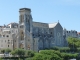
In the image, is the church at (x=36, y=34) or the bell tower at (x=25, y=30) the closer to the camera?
the bell tower at (x=25, y=30)

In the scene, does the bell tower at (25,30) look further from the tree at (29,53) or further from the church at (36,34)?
the tree at (29,53)

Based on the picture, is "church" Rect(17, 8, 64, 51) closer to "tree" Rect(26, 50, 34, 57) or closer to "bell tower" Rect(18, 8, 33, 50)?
"bell tower" Rect(18, 8, 33, 50)

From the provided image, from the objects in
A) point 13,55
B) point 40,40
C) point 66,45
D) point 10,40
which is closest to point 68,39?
point 66,45

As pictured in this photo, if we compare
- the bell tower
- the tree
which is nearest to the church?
the bell tower

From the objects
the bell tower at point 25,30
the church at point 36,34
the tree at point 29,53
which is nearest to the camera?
the tree at point 29,53

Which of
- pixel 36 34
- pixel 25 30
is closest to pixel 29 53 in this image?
pixel 25 30

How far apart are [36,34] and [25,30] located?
19.0ft

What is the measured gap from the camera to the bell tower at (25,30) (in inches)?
3568

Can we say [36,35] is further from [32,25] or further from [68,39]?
[68,39]

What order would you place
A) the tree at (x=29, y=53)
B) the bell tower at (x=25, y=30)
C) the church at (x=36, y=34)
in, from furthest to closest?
the church at (x=36, y=34) < the bell tower at (x=25, y=30) < the tree at (x=29, y=53)

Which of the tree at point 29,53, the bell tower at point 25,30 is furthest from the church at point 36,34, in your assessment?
the tree at point 29,53

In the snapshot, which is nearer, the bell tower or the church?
the bell tower

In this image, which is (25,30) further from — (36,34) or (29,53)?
(29,53)

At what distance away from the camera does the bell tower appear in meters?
90.6
